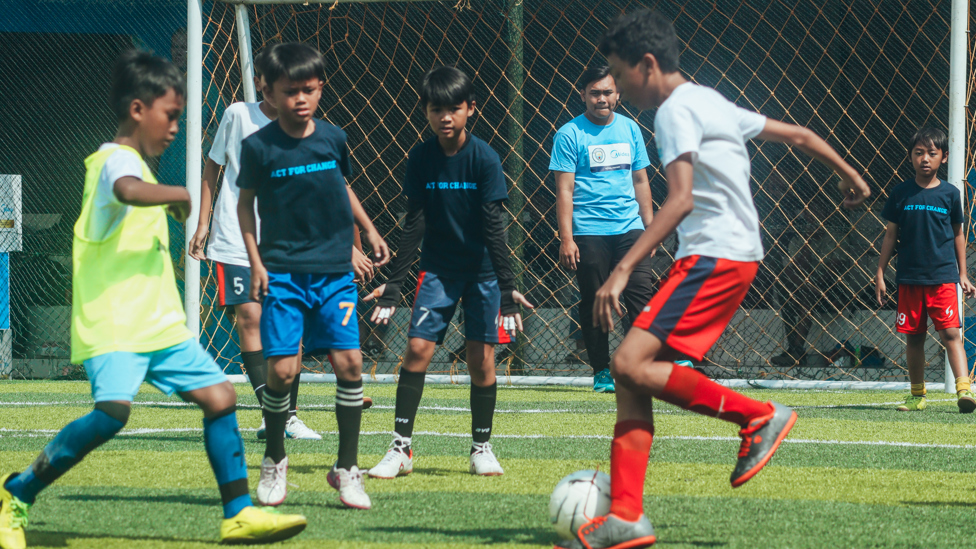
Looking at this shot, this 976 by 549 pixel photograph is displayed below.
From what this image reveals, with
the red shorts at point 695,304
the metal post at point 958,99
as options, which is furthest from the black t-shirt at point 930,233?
the red shorts at point 695,304

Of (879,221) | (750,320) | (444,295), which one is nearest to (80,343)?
(444,295)

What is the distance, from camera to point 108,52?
908cm

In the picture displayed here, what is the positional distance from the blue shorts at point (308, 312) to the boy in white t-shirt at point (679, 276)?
98 centimetres

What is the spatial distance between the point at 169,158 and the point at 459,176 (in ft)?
17.0

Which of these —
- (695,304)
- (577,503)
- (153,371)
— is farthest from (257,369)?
(695,304)

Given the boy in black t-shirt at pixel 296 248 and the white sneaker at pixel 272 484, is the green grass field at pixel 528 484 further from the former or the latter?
the boy in black t-shirt at pixel 296 248

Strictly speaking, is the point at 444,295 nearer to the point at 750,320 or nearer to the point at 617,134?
the point at 617,134

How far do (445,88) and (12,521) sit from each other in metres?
1.90

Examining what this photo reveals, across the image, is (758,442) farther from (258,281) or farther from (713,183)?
(258,281)

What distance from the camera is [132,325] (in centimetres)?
246

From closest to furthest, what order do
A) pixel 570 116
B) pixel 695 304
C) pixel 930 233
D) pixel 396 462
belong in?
pixel 695 304 < pixel 396 462 < pixel 930 233 < pixel 570 116

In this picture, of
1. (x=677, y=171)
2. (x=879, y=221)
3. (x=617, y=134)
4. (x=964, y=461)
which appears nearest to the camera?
(x=677, y=171)

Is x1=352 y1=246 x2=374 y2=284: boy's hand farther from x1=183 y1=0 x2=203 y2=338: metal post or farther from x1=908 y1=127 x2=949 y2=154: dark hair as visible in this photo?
x1=183 y1=0 x2=203 y2=338: metal post

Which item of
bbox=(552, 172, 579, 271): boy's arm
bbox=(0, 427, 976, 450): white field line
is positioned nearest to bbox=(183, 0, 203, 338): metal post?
bbox=(0, 427, 976, 450): white field line
